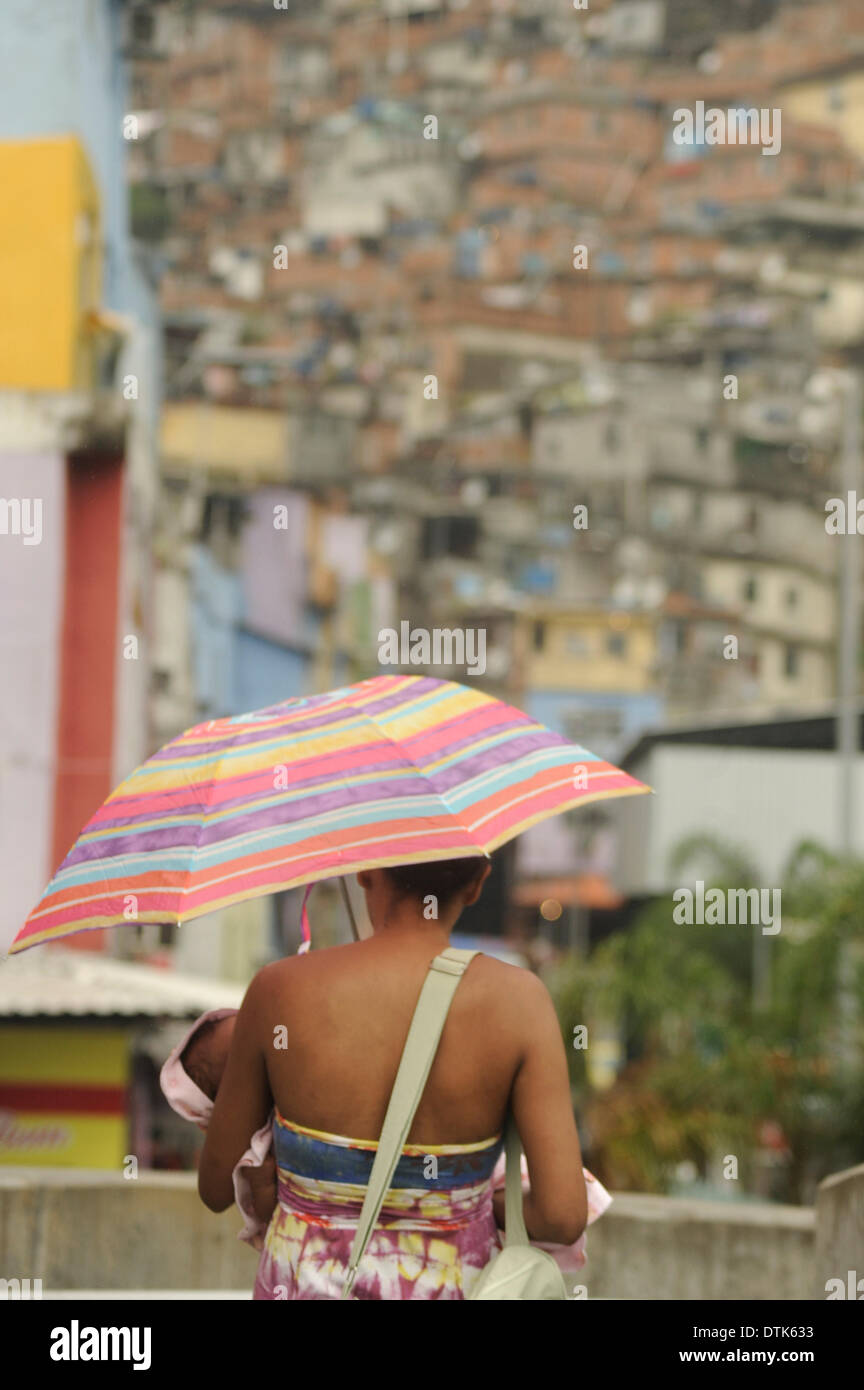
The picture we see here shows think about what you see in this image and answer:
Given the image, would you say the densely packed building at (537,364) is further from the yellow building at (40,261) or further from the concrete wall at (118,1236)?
the concrete wall at (118,1236)

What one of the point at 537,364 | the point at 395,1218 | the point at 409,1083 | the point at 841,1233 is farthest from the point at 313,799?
the point at 537,364

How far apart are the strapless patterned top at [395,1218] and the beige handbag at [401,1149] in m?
0.03

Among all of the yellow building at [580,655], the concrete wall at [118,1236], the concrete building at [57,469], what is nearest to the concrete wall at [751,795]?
the concrete building at [57,469]

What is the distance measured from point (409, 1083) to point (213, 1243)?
406 cm

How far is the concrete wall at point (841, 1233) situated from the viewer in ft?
14.9

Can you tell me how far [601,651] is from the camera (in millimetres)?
66250

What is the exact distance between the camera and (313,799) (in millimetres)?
3193

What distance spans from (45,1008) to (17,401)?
5.50m

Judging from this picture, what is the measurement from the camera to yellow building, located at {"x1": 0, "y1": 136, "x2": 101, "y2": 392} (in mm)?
15594

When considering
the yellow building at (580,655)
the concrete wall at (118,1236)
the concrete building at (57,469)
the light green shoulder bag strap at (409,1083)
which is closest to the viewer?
the light green shoulder bag strap at (409,1083)

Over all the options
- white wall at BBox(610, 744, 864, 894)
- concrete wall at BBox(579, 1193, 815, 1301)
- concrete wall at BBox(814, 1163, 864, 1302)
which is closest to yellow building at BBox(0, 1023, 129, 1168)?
concrete wall at BBox(579, 1193, 815, 1301)

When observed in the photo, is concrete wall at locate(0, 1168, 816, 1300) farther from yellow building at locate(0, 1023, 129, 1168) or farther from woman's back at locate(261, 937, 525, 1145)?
yellow building at locate(0, 1023, 129, 1168)

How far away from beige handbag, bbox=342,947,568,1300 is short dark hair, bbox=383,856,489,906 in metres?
0.14
